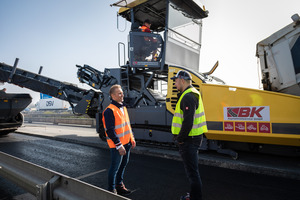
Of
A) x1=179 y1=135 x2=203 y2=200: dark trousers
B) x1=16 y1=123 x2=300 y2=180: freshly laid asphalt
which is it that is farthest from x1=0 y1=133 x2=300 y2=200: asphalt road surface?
x1=179 y1=135 x2=203 y2=200: dark trousers

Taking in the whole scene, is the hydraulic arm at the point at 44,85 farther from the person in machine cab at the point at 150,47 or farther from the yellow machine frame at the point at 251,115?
the yellow machine frame at the point at 251,115

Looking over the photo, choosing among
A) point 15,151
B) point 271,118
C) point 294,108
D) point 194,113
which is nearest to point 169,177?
point 194,113

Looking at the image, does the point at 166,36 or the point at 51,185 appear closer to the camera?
the point at 51,185

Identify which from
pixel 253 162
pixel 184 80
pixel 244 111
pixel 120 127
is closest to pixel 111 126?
pixel 120 127

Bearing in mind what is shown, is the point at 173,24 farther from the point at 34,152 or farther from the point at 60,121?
the point at 60,121

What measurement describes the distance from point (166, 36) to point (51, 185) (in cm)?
518

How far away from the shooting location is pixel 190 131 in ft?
8.57

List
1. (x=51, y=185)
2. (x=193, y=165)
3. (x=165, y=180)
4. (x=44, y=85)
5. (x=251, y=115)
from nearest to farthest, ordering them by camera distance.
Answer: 1. (x=51, y=185)
2. (x=193, y=165)
3. (x=165, y=180)
4. (x=251, y=115)
5. (x=44, y=85)

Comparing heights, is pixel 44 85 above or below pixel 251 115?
above

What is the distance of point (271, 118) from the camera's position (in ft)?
12.8

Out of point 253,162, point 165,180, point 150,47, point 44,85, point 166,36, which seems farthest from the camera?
point 44,85

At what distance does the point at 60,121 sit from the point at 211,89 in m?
20.5

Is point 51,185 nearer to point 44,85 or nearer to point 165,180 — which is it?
point 165,180

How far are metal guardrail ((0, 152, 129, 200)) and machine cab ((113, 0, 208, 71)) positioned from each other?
14.8 feet
